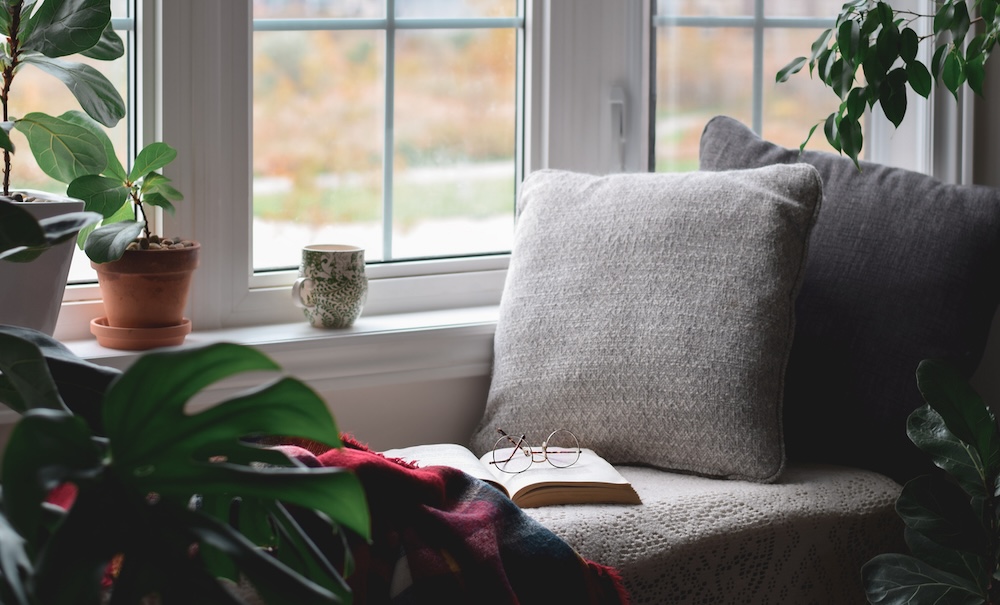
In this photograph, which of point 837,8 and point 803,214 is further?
point 837,8

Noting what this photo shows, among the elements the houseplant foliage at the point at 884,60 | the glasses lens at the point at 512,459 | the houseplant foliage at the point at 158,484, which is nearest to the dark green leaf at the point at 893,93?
the houseplant foliage at the point at 884,60

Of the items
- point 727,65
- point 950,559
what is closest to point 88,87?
point 727,65

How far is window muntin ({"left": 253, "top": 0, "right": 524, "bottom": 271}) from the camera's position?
1999 mm

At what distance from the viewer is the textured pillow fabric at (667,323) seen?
1.70 meters

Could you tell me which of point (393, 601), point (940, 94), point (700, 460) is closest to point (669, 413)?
point (700, 460)

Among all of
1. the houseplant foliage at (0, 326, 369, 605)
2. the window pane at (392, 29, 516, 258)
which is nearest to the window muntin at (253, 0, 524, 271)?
the window pane at (392, 29, 516, 258)

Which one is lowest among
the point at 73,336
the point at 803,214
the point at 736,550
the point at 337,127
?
the point at 736,550

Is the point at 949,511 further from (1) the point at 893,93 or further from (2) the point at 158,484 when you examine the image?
(2) the point at 158,484

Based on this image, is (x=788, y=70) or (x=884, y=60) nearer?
(x=884, y=60)

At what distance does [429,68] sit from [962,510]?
1277 mm

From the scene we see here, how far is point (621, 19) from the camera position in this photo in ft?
7.27

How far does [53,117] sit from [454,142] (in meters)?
→ 0.87

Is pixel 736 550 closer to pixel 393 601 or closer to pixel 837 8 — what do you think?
pixel 393 601

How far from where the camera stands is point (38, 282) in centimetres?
151
